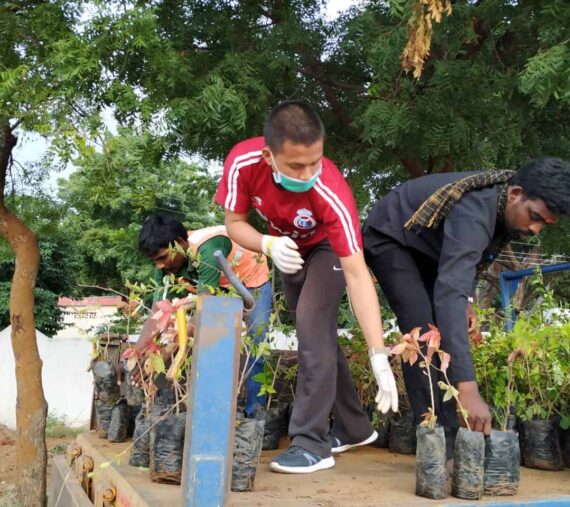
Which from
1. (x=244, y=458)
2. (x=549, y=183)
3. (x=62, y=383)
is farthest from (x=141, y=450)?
(x=62, y=383)

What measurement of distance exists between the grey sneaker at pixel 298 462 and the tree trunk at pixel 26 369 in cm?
415

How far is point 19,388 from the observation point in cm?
600

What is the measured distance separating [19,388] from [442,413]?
14.9 feet

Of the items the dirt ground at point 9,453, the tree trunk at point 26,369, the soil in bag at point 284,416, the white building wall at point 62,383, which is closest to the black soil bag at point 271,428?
the soil in bag at point 284,416

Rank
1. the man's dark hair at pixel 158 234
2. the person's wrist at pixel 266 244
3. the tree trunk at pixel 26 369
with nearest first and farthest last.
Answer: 1. the person's wrist at pixel 266 244
2. the man's dark hair at pixel 158 234
3. the tree trunk at pixel 26 369

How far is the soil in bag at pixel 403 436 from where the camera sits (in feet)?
10.1

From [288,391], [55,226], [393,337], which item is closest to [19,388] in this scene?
[55,226]

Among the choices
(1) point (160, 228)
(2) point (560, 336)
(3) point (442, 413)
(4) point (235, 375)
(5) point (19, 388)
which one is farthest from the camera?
(5) point (19, 388)

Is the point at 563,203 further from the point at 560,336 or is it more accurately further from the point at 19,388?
the point at 19,388

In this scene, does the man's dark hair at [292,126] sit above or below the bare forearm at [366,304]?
above

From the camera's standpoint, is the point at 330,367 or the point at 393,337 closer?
the point at 330,367

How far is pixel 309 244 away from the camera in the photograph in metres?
2.82

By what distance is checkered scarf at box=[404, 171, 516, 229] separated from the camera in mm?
2502

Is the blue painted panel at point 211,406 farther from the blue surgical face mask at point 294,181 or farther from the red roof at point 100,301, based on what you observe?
the red roof at point 100,301
